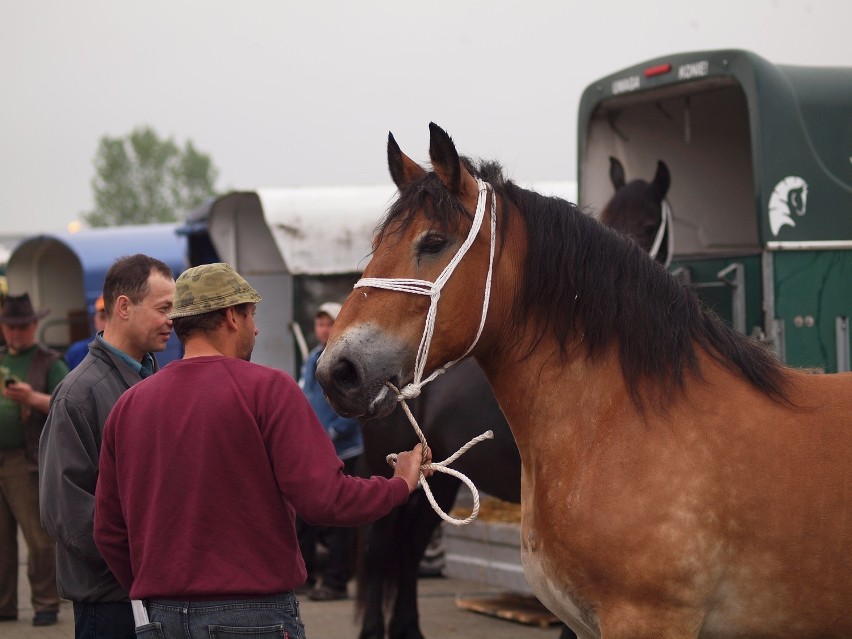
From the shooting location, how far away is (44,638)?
7277 mm

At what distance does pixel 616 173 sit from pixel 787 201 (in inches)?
64.0

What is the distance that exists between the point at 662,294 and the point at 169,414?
1.58 m

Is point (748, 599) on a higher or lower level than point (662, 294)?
lower

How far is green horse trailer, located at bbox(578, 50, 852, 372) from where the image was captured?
226 inches

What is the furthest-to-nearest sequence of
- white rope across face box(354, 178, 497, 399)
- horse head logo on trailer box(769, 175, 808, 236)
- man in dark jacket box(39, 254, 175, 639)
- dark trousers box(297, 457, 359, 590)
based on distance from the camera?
dark trousers box(297, 457, 359, 590)
horse head logo on trailer box(769, 175, 808, 236)
man in dark jacket box(39, 254, 175, 639)
white rope across face box(354, 178, 497, 399)

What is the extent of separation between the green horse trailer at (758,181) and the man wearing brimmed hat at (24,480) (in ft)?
13.6

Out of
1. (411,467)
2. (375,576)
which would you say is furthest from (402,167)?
(375,576)

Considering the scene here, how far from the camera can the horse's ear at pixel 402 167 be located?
3488 millimetres

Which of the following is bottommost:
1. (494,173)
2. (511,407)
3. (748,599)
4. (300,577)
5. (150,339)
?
(748,599)

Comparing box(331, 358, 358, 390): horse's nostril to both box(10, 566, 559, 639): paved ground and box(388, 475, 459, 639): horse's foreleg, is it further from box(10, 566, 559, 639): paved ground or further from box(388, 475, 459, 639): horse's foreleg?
box(10, 566, 559, 639): paved ground

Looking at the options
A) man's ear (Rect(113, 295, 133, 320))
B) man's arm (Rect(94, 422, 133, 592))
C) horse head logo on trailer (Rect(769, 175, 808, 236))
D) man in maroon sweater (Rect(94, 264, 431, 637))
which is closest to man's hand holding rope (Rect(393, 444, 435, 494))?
man in maroon sweater (Rect(94, 264, 431, 637))

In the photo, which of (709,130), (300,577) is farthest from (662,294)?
(709,130)

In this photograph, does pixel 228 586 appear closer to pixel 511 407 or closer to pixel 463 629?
pixel 511 407

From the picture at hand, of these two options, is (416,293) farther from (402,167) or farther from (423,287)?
(402,167)
